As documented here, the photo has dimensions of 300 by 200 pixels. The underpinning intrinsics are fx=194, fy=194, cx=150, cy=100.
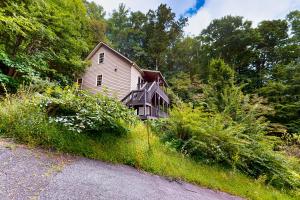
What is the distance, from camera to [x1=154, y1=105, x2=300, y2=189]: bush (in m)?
5.33

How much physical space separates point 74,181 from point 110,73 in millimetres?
15797

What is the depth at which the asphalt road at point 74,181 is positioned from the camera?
2.47 metres

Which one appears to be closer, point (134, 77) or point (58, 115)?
point (58, 115)

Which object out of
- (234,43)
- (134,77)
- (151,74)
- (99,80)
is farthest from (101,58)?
(234,43)

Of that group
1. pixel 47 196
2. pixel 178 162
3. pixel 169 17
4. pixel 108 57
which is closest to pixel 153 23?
pixel 169 17

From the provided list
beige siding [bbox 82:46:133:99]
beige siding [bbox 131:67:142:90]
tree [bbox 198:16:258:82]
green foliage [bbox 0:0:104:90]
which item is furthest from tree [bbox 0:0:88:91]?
tree [bbox 198:16:258:82]

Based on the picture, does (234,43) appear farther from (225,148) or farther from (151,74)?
(225,148)

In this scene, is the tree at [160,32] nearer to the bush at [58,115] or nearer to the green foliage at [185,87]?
the green foliage at [185,87]

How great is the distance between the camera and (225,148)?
5.43 metres

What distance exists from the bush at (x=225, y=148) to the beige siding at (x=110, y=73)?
1183 cm

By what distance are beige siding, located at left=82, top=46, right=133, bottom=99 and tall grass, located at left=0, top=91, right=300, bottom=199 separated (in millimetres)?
12284

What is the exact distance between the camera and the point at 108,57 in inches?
717

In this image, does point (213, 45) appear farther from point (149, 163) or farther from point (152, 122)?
point (149, 163)

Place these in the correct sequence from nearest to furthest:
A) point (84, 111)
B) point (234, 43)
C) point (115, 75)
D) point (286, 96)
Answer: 1. point (84, 111)
2. point (115, 75)
3. point (286, 96)
4. point (234, 43)
